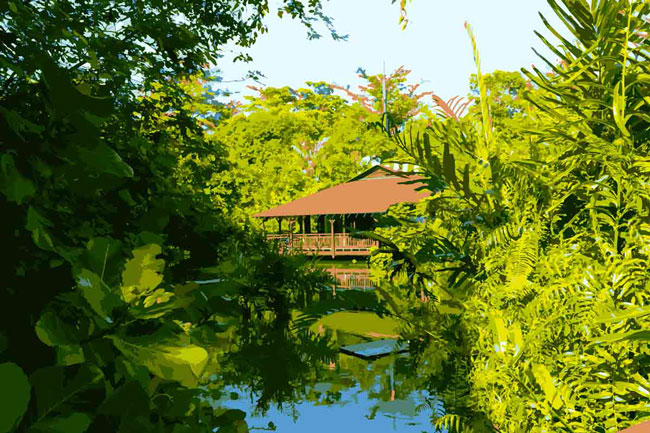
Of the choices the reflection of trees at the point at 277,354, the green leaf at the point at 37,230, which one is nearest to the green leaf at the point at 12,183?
the green leaf at the point at 37,230

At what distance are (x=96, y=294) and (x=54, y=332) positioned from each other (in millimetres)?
76

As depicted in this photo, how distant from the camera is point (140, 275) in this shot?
36.4 inches

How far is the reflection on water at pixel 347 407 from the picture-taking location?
6.08m

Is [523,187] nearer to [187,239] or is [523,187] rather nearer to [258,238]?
[187,239]

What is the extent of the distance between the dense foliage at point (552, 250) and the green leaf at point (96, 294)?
3.42ft

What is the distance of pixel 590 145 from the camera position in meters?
1.63

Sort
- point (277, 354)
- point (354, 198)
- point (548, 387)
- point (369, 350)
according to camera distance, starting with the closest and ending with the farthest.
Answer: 1. point (548, 387)
2. point (277, 354)
3. point (369, 350)
4. point (354, 198)

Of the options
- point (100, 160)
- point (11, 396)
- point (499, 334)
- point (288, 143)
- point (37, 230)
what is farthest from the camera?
point (288, 143)

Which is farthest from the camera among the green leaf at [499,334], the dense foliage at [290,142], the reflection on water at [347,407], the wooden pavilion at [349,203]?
the dense foliage at [290,142]

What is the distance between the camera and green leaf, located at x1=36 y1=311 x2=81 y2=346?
711 mm

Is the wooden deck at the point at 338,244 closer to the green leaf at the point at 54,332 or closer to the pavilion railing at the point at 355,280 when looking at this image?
the pavilion railing at the point at 355,280

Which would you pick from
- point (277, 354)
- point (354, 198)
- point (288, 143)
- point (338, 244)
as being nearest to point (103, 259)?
point (277, 354)

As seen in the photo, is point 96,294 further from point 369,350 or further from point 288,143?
point 288,143

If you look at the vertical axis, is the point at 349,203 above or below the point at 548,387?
above
